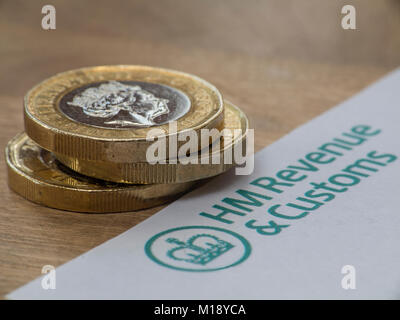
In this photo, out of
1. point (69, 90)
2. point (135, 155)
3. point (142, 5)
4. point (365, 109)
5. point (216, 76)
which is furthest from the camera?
point (142, 5)

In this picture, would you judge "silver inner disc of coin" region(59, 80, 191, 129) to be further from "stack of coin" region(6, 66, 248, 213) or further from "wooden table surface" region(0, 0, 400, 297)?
"wooden table surface" region(0, 0, 400, 297)

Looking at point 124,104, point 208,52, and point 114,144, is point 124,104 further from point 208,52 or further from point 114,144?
point 208,52

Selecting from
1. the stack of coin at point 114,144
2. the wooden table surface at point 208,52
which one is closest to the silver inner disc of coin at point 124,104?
the stack of coin at point 114,144

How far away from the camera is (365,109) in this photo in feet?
3.86

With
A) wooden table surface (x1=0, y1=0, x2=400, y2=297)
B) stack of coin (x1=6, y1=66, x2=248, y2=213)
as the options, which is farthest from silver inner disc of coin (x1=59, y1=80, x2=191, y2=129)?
wooden table surface (x1=0, y1=0, x2=400, y2=297)

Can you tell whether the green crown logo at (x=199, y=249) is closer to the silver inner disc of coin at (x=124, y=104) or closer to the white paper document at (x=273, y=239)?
the white paper document at (x=273, y=239)

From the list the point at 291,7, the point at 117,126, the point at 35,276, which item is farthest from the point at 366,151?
the point at 291,7

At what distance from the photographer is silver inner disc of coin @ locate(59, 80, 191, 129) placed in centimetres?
89

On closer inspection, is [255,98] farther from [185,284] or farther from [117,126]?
[185,284]

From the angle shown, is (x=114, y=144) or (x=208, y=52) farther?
(x=208, y=52)

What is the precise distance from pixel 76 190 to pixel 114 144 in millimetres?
73

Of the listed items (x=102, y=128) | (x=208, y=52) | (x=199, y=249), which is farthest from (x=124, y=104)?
(x=208, y=52)

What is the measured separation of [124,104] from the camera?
0.93m
